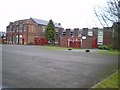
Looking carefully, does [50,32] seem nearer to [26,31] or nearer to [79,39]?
[26,31]

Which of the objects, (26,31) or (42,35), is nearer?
(26,31)

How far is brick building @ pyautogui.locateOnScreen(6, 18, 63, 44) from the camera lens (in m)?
77.0

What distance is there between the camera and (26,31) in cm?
7656

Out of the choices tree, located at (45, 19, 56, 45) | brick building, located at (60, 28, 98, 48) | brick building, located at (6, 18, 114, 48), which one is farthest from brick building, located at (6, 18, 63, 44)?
brick building, located at (60, 28, 98, 48)

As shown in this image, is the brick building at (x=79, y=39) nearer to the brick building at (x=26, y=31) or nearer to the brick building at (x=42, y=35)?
the brick building at (x=42, y=35)

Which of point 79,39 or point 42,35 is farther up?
point 42,35

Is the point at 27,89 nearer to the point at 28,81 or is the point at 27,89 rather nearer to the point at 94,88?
the point at 28,81

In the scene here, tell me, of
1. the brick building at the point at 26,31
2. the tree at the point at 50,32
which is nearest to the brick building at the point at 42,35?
the brick building at the point at 26,31

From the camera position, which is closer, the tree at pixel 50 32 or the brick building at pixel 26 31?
the tree at pixel 50 32

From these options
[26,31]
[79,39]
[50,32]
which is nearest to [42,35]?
[26,31]

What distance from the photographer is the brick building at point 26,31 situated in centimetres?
7700

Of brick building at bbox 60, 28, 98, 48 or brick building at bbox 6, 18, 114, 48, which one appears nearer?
brick building at bbox 60, 28, 98, 48

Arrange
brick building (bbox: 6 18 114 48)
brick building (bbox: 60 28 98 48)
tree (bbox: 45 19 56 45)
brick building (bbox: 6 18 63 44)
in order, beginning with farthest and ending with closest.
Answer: brick building (bbox: 6 18 63 44) < tree (bbox: 45 19 56 45) < brick building (bbox: 6 18 114 48) < brick building (bbox: 60 28 98 48)

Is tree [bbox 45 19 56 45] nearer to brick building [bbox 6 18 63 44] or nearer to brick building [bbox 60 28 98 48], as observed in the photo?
brick building [bbox 60 28 98 48]
